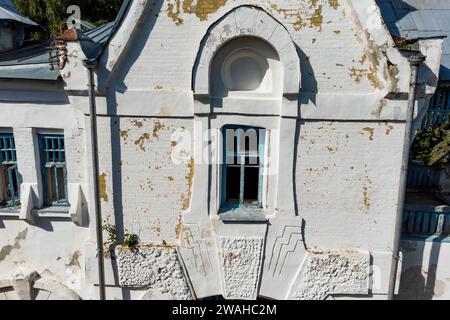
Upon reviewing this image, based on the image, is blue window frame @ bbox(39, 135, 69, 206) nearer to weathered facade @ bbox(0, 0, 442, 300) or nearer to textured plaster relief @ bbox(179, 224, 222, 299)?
weathered facade @ bbox(0, 0, 442, 300)

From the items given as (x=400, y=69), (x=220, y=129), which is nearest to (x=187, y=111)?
(x=220, y=129)

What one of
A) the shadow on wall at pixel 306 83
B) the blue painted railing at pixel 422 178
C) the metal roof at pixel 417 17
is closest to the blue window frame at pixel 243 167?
the shadow on wall at pixel 306 83

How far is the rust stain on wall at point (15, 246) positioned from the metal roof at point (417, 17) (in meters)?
9.79

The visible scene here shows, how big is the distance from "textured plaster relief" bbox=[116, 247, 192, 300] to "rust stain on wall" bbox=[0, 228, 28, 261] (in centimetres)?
212

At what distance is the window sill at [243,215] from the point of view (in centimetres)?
664

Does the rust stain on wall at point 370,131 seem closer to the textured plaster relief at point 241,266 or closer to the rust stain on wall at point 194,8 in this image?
the textured plaster relief at point 241,266

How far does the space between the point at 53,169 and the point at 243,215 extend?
3861 mm

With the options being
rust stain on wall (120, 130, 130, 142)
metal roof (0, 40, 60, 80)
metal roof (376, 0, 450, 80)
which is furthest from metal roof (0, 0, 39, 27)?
→ metal roof (376, 0, 450, 80)

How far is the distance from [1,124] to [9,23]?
2951 mm

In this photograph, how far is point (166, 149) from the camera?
21.7ft

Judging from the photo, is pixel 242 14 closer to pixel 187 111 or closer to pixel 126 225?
pixel 187 111

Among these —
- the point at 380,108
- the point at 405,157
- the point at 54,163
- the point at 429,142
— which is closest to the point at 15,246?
the point at 54,163

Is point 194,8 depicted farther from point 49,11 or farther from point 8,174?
point 49,11

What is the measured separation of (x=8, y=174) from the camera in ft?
24.3
